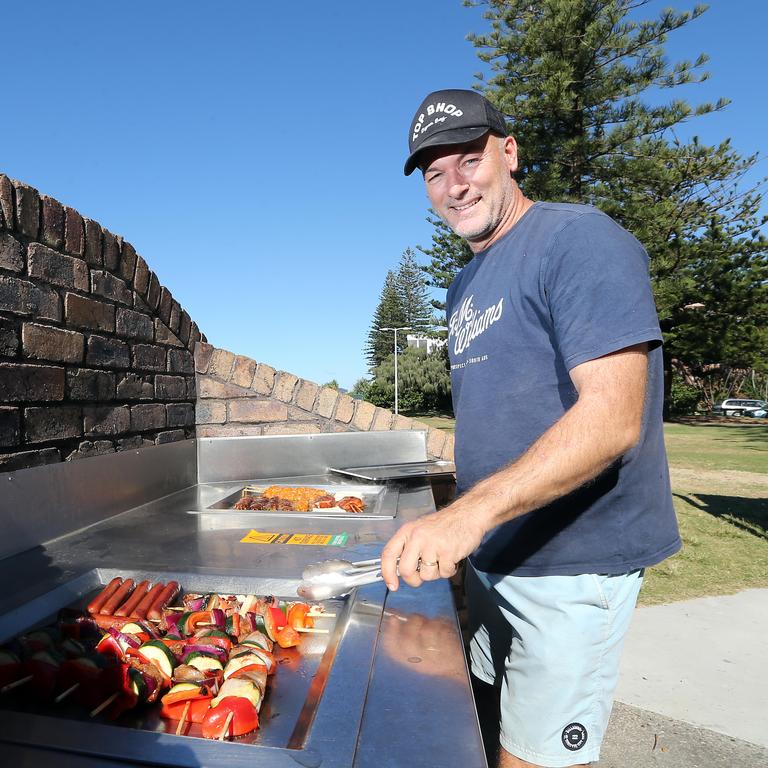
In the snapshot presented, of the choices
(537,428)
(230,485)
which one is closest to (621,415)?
(537,428)

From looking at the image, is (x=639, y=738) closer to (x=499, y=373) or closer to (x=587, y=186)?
(x=499, y=373)

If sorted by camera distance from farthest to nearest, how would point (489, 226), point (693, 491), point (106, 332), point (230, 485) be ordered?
1. point (693, 491)
2. point (230, 485)
3. point (106, 332)
4. point (489, 226)

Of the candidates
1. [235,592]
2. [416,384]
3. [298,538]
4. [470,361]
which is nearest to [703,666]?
[298,538]

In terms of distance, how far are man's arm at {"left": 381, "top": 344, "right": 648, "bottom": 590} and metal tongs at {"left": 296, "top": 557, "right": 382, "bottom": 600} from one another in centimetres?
39

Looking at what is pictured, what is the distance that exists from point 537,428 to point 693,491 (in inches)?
398

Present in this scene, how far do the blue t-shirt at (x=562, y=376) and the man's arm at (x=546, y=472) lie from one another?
0.06m

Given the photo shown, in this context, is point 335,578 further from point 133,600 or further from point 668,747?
point 668,747

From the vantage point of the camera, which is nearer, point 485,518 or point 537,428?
point 485,518

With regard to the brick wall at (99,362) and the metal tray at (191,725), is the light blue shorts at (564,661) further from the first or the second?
the brick wall at (99,362)

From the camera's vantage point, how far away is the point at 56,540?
1934 millimetres

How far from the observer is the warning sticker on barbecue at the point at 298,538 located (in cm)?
199

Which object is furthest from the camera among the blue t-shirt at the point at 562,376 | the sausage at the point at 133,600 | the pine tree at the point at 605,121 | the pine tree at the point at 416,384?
the pine tree at the point at 416,384

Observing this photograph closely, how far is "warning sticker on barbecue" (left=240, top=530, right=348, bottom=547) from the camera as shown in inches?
78.4

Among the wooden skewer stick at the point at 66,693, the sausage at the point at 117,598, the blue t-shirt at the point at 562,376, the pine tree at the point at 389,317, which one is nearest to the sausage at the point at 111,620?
the sausage at the point at 117,598
